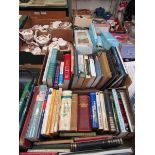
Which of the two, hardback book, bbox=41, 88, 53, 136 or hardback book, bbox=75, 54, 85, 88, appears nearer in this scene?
hardback book, bbox=41, 88, 53, 136

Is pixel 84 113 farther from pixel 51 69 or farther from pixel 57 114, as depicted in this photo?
pixel 51 69

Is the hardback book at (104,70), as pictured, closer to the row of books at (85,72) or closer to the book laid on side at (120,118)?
the row of books at (85,72)

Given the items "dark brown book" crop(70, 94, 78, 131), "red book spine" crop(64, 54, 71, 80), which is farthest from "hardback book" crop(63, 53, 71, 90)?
"dark brown book" crop(70, 94, 78, 131)

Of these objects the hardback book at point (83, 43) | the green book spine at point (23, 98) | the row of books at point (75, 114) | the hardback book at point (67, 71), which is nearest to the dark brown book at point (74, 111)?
the row of books at point (75, 114)

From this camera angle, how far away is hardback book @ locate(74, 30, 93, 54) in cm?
137

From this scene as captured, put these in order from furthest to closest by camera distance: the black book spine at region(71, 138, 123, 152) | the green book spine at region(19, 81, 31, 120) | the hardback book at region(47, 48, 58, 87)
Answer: the hardback book at region(47, 48, 58, 87)
the green book spine at region(19, 81, 31, 120)
the black book spine at region(71, 138, 123, 152)

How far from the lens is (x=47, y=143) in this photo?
31.1 inches

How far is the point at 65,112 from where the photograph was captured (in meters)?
0.83

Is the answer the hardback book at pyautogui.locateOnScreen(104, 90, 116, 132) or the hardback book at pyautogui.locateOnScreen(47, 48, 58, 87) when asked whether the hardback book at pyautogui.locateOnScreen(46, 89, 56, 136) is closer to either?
the hardback book at pyautogui.locateOnScreen(47, 48, 58, 87)

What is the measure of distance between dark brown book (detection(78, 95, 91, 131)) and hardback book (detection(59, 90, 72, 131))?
2.1 inches

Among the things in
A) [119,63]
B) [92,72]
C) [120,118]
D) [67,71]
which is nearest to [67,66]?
[67,71]

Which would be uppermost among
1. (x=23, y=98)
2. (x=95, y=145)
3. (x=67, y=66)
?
(x=67, y=66)

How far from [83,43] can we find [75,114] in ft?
2.35
